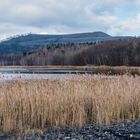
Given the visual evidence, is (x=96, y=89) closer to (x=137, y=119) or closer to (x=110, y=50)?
(x=137, y=119)

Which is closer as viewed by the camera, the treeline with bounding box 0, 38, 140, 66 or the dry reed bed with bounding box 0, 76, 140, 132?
the dry reed bed with bounding box 0, 76, 140, 132

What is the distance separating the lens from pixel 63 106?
12914mm

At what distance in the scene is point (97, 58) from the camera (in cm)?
10894

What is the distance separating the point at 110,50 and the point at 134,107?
9833 centimetres

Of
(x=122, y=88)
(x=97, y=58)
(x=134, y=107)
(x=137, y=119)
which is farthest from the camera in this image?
(x=97, y=58)

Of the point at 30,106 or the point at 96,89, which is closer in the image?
the point at 30,106

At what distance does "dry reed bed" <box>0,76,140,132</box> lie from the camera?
12328 mm

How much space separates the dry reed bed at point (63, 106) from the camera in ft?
40.4

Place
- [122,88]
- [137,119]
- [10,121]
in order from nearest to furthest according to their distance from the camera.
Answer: [10,121]
[137,119]
[122,88]

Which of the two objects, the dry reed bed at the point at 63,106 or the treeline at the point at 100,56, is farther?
the treeline at the point at 100,56

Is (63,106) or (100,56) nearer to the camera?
(63,106)

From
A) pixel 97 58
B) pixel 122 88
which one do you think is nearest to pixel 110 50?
pixel 97 58

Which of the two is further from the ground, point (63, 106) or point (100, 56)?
point (63, 106)

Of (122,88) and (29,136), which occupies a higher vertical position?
(122,88)
